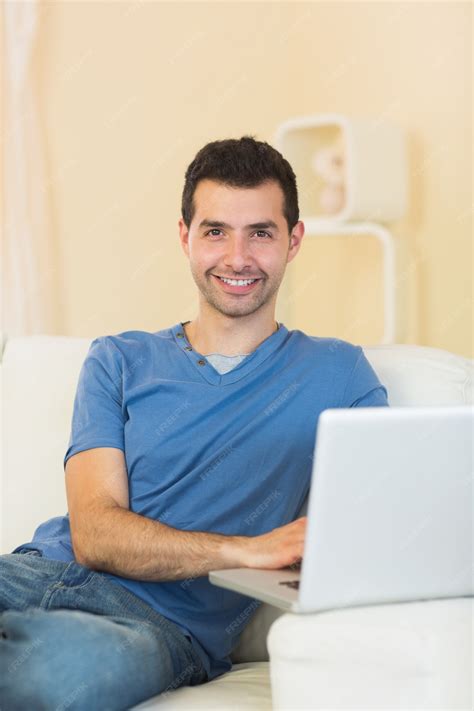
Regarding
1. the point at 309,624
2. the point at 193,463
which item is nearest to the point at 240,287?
the point at 193,463

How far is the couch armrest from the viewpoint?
1.22m

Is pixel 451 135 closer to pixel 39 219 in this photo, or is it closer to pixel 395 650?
pixel 39 219

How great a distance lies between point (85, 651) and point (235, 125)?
2761 mm

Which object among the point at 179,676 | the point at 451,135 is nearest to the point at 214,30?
the point at 451,135

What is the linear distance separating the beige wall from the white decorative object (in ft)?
0.55

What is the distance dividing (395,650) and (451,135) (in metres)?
2.42

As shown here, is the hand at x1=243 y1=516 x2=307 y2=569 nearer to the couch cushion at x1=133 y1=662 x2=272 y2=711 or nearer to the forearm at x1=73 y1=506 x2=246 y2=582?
the forearm at x1=73 y1=506 x2=246 y2=582

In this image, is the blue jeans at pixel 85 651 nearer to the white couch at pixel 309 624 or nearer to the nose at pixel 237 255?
the white couch at pixel 309 624

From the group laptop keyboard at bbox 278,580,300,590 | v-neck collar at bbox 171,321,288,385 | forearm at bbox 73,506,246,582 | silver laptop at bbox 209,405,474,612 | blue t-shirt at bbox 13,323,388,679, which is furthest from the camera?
v-neck collar at bbox 171,321,288,385

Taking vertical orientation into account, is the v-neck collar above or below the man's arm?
above

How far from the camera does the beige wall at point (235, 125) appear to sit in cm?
342

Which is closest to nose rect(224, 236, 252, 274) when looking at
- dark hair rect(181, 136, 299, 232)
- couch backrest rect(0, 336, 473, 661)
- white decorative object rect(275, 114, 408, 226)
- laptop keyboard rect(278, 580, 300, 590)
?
dark hair rect(181, 136, 299, 232)

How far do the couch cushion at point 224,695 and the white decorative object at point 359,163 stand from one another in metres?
1.89

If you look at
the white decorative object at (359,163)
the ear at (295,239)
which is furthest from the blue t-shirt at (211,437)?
the white decorative object at (359,163)
